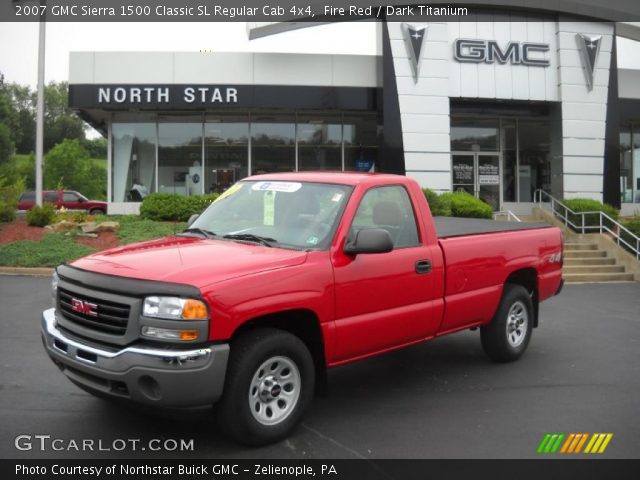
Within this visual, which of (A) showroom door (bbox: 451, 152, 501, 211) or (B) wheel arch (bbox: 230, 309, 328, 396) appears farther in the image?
(A) showroom door (bbox: 451, 152, 501, 211)

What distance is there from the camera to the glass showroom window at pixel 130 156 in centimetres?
2094

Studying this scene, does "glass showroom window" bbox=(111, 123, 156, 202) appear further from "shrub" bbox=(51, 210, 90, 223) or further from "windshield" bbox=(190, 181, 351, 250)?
"windshield" bbox=(190, 181, 351, 250)

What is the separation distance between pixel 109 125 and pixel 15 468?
18575mm

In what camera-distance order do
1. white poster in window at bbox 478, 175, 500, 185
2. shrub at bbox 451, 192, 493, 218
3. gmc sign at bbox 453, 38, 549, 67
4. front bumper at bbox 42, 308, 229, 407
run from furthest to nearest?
white poster in window at bbox 478, 175, 500, 185
gmc sign at bbox 453, 38, 549, 67
shrub at bbox 451, 192, 493, 218
front bumper at bbox 42, 308, 229, 407

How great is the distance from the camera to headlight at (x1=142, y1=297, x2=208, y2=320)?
12.4 ft

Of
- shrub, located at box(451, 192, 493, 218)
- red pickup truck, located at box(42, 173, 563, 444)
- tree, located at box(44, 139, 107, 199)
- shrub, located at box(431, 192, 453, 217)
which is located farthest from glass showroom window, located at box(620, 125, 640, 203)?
tree, located at box(44, 139, 107, 199)

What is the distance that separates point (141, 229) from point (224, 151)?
6.49 metres

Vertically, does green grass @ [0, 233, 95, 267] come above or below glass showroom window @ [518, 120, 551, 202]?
below

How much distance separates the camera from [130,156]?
68.8 ft

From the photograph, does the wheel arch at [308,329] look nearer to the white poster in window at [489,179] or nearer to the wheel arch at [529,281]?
the wheel arch at [529,281]

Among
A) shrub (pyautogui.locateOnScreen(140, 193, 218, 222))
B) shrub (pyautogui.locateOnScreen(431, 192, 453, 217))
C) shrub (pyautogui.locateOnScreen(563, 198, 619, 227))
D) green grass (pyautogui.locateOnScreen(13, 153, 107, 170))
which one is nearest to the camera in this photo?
shrub (pyautogui.locateOnScreen(431, 192, 453, 217))

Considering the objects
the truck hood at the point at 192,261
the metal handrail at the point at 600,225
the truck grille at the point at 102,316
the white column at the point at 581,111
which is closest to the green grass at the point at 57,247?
the truck hood at the point at 192,261

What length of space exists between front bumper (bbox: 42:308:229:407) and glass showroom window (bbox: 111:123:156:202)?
17.8 m

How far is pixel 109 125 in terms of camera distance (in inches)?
821
